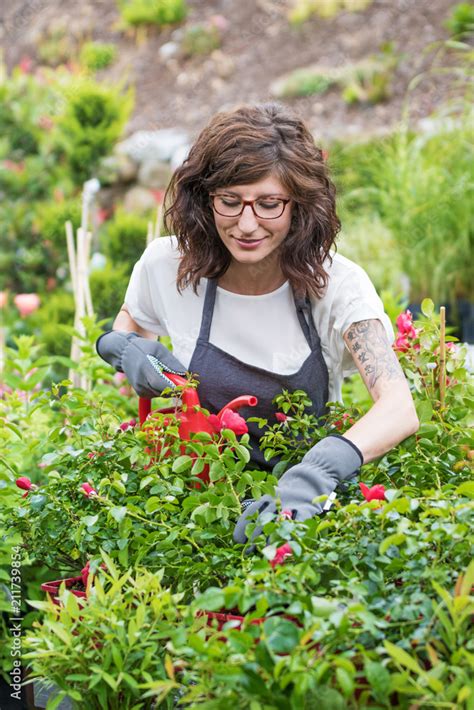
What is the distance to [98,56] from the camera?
403 inches

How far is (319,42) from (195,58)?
1.42 meters

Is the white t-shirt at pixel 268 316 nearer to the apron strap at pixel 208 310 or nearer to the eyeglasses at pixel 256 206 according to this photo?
the apron strap at pixel 208 310

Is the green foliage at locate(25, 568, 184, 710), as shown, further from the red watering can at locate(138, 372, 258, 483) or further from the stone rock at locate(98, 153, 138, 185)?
the stone rock at locate(98, 153, 138, 185)

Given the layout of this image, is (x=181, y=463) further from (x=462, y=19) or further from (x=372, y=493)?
(x=462, y=19)

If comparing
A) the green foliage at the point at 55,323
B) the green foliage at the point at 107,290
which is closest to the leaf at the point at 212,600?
the green foliage at the point at 55,323

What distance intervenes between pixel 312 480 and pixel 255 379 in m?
0.56

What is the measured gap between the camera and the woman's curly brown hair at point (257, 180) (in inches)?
81.9

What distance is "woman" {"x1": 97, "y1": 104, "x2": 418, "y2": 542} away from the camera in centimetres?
207

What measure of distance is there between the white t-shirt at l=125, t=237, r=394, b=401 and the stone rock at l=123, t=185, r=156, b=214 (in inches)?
202

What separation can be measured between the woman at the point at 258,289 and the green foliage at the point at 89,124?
3.80 meters

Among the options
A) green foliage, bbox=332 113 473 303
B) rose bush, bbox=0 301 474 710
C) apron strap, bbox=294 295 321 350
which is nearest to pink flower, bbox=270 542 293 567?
rose bush, bbox=0 301 474 710

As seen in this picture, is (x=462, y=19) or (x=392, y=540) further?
(x=462, y=19)

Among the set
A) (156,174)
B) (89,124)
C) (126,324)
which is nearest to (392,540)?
(126,324)

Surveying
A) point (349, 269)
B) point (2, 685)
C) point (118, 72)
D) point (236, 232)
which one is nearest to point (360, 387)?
point (349, 269)
